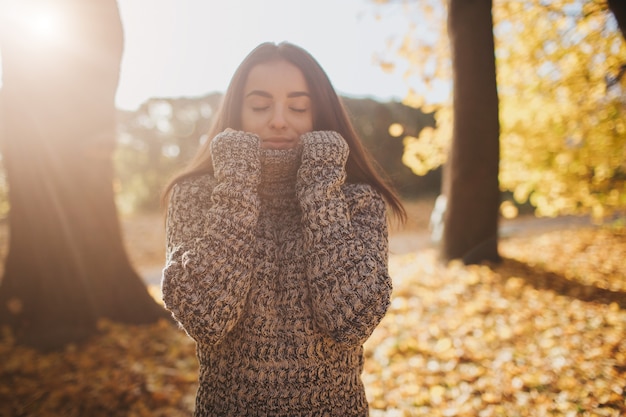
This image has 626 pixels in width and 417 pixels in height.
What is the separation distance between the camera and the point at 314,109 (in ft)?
6.05

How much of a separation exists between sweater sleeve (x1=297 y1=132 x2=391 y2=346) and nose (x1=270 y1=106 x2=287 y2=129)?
127 millimetres

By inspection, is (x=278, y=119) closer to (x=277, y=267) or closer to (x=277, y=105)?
(x=277, y=105)

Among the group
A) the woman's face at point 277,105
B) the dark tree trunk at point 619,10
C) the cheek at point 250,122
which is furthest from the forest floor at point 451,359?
the dark tree trunk at point 619,10

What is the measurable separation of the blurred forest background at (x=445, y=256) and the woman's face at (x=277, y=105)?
0.87m

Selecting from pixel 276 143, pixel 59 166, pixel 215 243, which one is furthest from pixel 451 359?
pixel 59 166

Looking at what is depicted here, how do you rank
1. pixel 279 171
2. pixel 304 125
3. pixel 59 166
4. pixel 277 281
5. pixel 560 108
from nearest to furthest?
pixel 277 281
pixel 279 171
pixel 304 125
pixel 59 166
pixel 560 108

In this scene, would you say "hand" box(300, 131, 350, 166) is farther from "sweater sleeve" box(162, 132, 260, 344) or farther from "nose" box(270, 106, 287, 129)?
"sweater sleeve" box(162, 132, 260, 344)

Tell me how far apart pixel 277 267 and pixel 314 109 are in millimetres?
758

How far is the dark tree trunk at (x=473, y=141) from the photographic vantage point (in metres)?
4.95

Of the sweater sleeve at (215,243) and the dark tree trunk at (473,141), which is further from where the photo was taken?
the dark tree trunk at (473,141)

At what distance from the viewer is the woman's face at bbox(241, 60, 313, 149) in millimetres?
1743

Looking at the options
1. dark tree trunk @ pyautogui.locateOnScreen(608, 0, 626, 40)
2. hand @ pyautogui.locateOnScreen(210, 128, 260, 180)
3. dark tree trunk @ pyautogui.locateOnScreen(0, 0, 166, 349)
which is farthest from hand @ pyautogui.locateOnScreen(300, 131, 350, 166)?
dark tree trunk @ pyautogui.locateOnScreen(608, 0, 626, 40)

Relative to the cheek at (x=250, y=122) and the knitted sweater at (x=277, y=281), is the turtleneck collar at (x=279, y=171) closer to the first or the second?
the knitted sweater at (x=277, y=281)

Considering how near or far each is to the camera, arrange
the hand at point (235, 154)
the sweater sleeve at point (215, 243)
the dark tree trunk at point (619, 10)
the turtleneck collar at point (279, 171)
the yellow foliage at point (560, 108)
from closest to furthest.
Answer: the sweater sleeve at point (215, 243)
the hand at point (235, 154)
the turtleneck collar at point (279, 171)
the dark tree trunk at point (619, 10)
the yellow foliage at point (560, 108)
